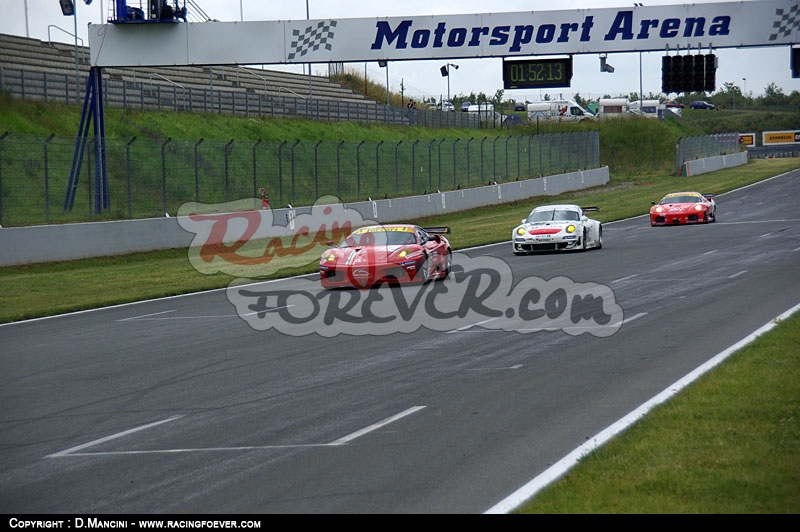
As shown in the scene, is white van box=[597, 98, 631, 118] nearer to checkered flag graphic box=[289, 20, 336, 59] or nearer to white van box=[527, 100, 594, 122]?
white van box=[527, 100, 594, 122]

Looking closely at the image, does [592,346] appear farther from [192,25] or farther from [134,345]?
[192,25]

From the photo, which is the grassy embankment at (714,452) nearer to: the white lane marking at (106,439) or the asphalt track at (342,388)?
the asphalt track at (342,388)

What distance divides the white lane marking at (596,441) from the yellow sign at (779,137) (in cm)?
10946

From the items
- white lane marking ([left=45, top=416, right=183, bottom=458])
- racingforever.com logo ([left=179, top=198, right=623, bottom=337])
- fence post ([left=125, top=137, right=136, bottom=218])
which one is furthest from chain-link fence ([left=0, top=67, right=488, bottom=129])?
white lane marking ([left=45, top=416, right=183, bottom=458])

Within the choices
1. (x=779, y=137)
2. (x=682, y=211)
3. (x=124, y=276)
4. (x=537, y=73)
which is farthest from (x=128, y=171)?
(x=779, y=137)

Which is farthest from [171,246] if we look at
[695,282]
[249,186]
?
[695,282]

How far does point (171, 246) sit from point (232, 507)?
25.1 meters

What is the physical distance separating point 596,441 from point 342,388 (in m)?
3.17

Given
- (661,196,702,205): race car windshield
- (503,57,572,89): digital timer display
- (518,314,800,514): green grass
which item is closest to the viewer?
(518,314,800,514): green grass

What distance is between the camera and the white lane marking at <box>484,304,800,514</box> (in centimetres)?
602

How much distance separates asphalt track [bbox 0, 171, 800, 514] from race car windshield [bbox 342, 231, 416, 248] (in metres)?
1.27

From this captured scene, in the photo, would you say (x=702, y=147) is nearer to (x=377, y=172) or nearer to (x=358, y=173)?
(x=377, y=172)

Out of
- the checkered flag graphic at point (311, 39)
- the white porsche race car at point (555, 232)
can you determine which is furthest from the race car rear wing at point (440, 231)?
the checkered flag graphic at point (311, 39)

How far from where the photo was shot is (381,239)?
20.7 meters
